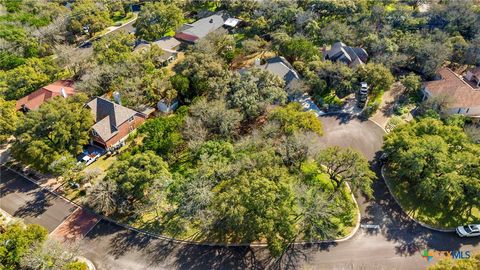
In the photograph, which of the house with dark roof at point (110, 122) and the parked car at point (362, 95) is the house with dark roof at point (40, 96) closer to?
the house with dark roof at point (110, 122)

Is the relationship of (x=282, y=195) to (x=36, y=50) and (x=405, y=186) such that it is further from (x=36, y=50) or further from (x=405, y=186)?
(x=36, y=50)

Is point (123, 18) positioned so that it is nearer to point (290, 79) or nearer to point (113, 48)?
point (113, 48)

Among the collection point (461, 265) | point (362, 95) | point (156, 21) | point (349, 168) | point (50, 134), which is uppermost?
point (156, 21)

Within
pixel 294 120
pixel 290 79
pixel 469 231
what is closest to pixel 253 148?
pixel 294 120

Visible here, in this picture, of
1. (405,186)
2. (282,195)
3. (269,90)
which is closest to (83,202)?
(282,195)

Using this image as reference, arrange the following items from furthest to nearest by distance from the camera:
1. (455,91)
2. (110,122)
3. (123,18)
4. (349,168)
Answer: (123,18) → (455,91) → (110,122) → (349,168)

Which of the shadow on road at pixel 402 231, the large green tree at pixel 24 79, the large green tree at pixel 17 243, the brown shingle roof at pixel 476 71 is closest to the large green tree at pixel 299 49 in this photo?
the brown shingle roof at pixel 476 71
